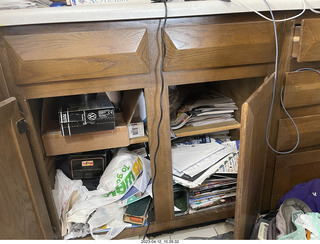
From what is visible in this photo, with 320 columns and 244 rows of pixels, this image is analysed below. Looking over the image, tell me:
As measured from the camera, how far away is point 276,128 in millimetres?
983

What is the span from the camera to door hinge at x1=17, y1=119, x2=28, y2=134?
76 cm

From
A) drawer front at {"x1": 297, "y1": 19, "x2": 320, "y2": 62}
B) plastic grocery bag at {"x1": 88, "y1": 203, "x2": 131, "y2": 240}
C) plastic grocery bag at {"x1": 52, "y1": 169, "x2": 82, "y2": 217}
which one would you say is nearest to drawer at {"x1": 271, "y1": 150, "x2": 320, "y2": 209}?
drawer front at {"x1": 297, "y1": 19, "x2": 320, "y2": 62}

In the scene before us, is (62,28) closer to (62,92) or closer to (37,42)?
(37,42)

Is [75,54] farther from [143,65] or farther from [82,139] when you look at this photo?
[82,139]

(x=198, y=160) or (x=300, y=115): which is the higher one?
(x=300, y=115)

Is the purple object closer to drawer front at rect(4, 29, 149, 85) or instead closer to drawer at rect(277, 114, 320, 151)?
drawer at rect(277, 114, 320, 151)

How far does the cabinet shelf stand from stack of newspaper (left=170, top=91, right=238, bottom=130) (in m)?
0.03

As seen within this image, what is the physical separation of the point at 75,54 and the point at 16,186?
1.55 ft

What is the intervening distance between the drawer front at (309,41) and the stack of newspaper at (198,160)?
1.63 ft

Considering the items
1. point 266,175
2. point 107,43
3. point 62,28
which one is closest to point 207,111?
point 266,175

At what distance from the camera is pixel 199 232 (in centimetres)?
109

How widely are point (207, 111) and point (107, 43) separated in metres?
0.58

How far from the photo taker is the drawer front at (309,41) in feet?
2.58

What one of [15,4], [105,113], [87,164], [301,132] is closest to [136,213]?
[87,164]
